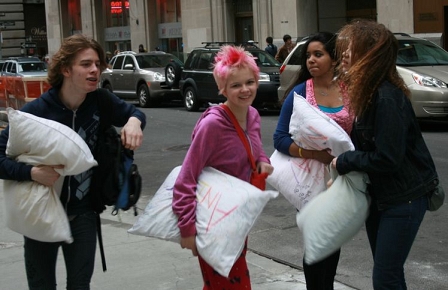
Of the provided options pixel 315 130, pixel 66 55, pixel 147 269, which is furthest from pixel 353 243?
pixel 66 55

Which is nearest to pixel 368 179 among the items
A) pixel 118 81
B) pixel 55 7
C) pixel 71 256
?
pixel 71 256

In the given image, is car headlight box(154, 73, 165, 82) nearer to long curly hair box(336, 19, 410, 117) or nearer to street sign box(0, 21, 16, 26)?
long curly hair box(336, 19, 410, 117)

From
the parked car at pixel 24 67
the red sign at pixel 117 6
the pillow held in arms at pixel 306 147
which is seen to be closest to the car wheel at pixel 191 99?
the parked car at pixel 24 67

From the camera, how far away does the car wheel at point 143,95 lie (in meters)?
22.7

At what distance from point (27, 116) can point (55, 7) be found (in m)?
42.6

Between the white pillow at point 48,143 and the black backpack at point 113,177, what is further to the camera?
the black backpack at point 113,177

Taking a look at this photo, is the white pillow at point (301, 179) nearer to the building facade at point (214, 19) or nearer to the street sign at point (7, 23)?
the building facade at point (214, 19)

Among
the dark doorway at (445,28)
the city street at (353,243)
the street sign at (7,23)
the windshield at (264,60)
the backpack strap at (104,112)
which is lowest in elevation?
the city street at (353,243)

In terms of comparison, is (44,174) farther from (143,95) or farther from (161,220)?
(143,95)

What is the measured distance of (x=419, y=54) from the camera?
15000 mm

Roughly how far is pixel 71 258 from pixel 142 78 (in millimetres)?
19147

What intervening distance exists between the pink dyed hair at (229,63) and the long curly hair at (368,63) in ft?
1.66

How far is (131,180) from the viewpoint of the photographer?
4.12m

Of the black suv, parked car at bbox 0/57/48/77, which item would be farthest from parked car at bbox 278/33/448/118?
parked car at bbox 0/57/48/77
